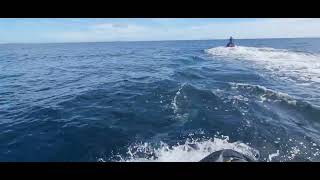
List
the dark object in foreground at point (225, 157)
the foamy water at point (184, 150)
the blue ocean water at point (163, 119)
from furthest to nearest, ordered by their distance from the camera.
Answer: the blue ocean water at point (163, 119)
the foamy water at point (184, 150)
the dark object in foreground at point (225, 157)

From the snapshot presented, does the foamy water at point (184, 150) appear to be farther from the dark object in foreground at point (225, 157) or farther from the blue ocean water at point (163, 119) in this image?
the dark object in foreground at point (225, 157)

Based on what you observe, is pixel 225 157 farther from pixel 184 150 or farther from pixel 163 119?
pixel 163 119

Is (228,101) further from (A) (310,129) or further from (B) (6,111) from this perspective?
(B) (6,111)

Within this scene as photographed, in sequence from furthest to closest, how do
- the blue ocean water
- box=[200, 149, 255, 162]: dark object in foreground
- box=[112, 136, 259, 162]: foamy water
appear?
the blue ocean water
box=[112, 136, 259, 162]: foamy water
box=[200, 149, 255, 162]: dark object in foreground

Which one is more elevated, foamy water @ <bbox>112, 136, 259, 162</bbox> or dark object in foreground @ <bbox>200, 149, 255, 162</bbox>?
dark object in foreground @ <bbox>200, 149, 255, 162</bbox>

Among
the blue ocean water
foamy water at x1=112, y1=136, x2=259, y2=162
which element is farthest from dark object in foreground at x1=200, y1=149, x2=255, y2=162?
the blue ocean water

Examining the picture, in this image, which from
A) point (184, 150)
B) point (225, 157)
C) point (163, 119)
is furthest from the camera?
point (163, 119)

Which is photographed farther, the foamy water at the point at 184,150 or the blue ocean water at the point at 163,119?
the blue ocean water at the point at 163,119

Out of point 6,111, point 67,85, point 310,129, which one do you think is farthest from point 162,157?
point 67,85

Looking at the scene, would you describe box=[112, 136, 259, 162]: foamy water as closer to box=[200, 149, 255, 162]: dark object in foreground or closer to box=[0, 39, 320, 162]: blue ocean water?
box=[0, 39, 320, 162]: blue ocean water

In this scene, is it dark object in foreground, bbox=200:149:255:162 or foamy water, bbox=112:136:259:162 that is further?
foamy water, bbox=112:136:259:162

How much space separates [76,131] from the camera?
11875mm

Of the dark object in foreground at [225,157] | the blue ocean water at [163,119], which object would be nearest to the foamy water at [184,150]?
the blue ocean water at [163,119]

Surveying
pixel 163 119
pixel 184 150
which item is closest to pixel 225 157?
pixel 184 150
